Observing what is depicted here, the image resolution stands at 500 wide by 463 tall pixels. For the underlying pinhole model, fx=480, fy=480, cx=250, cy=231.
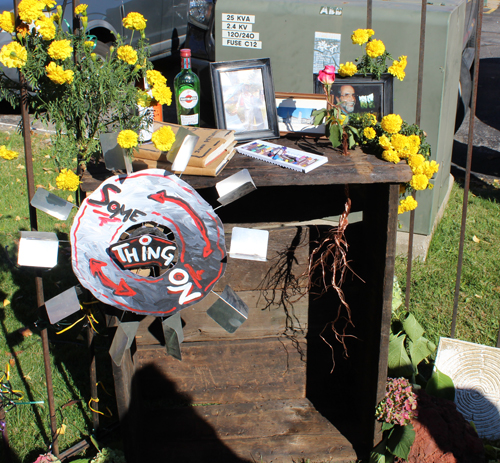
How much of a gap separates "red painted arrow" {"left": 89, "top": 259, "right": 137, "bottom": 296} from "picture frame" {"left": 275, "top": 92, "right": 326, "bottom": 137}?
2.92ft

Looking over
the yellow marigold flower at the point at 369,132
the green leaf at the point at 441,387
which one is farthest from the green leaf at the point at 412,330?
the yellow marigold flower at the point at 369,132

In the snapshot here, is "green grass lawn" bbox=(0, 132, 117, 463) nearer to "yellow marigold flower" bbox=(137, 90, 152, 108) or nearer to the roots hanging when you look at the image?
"yellow marigold flower" bbox=(137, 90, 152, 108)

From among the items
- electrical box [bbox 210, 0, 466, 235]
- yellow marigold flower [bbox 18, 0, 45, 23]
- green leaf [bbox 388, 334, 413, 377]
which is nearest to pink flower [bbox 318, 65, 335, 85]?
yellow marigold flower [bbox 18, 0, 45, 23]

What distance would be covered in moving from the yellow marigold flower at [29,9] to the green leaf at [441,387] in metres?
2.35

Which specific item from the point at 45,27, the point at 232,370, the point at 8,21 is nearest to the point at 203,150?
the point at 45,27

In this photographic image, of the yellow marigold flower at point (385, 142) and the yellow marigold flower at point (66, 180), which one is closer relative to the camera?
the yellow marigold flower at point (66, 180)

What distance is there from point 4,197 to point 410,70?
3.91 meters

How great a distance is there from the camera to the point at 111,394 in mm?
2699

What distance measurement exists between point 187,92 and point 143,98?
0.30 metres

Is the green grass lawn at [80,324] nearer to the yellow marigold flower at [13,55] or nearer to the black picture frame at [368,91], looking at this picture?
the yellow marigold flower at [13,55]

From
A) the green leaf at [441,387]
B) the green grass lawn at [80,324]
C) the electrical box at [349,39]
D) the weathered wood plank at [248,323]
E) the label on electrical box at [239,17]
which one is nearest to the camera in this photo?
the weathered wood plank at [248,323]

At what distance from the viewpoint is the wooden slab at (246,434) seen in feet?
7.61

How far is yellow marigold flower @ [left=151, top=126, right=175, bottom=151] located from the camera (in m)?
1.58

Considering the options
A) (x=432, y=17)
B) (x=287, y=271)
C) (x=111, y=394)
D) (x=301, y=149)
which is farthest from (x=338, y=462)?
(x=432, y=17)
